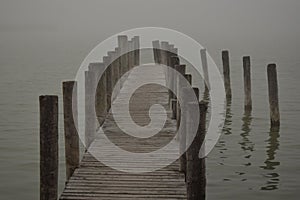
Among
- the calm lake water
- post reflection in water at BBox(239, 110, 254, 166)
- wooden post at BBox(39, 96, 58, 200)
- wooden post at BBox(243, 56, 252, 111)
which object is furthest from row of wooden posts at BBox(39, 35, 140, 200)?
wooden post at BBox(243, 56, 252, 111)

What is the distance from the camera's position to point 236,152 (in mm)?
15422

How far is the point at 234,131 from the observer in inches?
725

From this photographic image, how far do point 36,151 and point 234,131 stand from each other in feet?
21.0

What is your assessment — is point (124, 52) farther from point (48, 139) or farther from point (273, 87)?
point (48, 139)

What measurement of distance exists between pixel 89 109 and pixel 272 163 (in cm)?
539

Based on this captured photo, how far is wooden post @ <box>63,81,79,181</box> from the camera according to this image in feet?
31.6

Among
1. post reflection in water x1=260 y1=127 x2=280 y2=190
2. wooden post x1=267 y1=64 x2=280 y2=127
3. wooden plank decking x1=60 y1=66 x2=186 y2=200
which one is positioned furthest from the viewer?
wooden post x1=267 y1=64 x2=280 y2=127

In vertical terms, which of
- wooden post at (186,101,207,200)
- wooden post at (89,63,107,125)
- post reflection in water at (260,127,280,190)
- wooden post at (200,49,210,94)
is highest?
wooden post at (200,49,210,94)

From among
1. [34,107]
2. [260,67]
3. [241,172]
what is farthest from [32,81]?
[241,172]

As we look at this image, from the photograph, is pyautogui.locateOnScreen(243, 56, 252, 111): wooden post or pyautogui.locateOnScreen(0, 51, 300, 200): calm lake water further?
pyautogui.locateOnScreen(243, 56, 252, 111): wooden post

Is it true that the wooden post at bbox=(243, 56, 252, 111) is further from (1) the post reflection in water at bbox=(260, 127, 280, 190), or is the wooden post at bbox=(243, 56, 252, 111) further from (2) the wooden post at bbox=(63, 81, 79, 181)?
(2) the wooden post at bbox=(63, 81, 79, 181)

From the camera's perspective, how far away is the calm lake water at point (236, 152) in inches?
477

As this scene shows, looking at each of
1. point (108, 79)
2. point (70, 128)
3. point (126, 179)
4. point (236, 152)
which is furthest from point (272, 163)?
point (70, 128)

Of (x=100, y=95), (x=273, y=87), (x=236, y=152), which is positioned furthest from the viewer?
(x=273, y=87)
